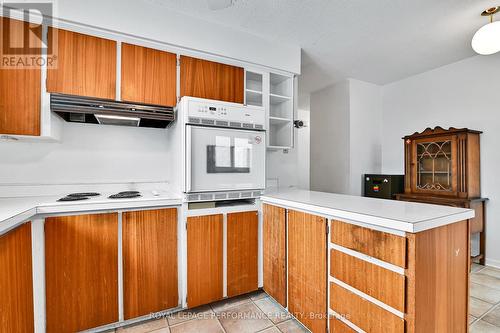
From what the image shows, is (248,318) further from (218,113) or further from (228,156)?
(218,113)

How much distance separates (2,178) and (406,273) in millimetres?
2746

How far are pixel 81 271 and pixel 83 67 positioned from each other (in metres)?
1.48

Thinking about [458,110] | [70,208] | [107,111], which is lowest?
[70,208]

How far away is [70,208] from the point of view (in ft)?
4.99

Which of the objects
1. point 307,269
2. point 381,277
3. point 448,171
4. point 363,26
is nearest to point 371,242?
point 381,277

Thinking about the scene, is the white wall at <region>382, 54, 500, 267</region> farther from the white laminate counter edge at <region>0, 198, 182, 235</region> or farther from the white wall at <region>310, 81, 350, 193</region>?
the white laminate counter edge at <region>0, 198, 182, 235</region>

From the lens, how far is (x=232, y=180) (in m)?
1.92

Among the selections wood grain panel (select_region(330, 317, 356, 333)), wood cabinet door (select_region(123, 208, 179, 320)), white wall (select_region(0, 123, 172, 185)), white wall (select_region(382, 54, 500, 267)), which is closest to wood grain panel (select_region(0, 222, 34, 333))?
wood cabinet door (select_region(123, 208, 179, 320))

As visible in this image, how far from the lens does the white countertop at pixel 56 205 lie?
3.94ft

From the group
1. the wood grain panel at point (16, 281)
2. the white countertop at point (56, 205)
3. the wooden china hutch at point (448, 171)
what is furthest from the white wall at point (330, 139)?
the wood grain panel at point (16, 281)

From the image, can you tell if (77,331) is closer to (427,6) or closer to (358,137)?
(427,6)

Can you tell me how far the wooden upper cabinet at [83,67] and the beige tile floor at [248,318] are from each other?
1.80 metres

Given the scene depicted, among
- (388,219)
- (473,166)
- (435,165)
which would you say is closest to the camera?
(388,219)

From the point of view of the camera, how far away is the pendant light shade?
1.97 m
